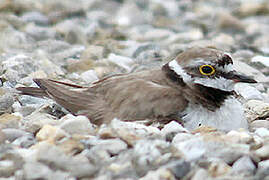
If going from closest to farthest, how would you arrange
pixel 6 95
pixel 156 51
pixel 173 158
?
pixel 173 158
pixel 6 95
pixel 156 51

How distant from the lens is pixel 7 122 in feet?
16.2

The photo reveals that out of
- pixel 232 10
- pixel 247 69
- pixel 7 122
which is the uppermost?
pixel 7 122

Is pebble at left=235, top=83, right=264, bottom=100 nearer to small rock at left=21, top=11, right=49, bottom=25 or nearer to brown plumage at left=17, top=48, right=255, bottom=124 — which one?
brown plumage at left=17, top=48, right=255, bottom=124

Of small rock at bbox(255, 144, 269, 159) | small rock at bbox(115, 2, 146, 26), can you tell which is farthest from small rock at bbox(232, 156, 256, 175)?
small rock at bbox(115, 2, 146, 26)

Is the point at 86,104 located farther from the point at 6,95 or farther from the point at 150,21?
the point at 150,21

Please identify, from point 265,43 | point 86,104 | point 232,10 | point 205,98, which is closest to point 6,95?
point 86,104

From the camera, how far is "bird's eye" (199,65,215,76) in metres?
5.43

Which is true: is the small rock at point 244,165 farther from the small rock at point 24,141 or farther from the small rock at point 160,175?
the small rock at point 24,141

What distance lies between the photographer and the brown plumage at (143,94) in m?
5.17

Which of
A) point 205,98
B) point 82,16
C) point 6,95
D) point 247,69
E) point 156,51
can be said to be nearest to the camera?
point 205,98

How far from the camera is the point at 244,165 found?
13.6ft

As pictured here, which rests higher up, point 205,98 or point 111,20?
point 205,98

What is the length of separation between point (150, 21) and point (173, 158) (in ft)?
25.1

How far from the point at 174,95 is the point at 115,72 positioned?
2.31 meters
